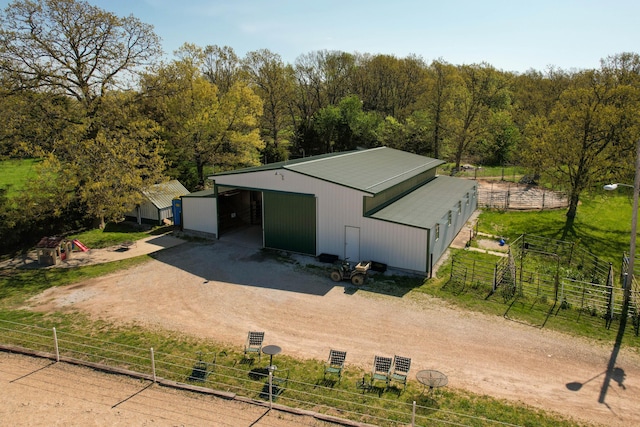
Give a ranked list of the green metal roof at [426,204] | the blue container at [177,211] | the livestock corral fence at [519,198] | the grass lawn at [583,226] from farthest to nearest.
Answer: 1. the livestock corral fence at [519,198]
2. the blue container at [177,211]
3. the grass lawn at [583,226]
4. the green metal roof at [426,204]

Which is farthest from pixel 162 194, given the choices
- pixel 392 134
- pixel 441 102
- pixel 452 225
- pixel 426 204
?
pixel 441 102

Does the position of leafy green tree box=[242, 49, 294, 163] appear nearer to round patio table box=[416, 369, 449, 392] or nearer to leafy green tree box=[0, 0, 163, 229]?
leafy green tree box=[0, 0, 163, 229]

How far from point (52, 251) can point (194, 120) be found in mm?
18270

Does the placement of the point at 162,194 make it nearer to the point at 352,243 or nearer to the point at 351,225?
the point at 351,225

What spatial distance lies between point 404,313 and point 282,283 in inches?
255

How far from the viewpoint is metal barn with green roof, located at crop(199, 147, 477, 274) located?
74.1ft

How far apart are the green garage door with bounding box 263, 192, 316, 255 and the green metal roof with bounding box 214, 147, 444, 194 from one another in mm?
1782

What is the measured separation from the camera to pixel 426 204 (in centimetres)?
2739

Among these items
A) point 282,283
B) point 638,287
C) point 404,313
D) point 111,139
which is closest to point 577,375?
point 404,313

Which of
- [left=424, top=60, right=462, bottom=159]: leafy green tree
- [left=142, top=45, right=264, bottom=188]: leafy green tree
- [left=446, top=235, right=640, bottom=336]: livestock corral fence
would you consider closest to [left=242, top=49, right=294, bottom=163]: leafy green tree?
[left=142, top=45, right=264, bottom=188]: leafy green tree

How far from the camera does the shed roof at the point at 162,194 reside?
31.7 metres

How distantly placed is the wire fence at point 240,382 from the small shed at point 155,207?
16.1 meters

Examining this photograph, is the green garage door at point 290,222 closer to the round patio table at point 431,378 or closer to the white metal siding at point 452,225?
the white metal siding at point 452,225

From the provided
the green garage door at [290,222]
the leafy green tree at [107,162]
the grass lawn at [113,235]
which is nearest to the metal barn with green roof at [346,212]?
the green garage door at [290,222]
